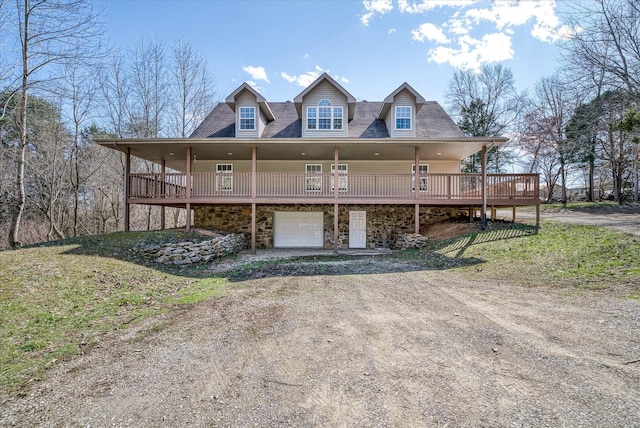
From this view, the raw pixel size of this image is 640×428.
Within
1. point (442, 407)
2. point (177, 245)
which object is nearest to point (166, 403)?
point (442, 407)

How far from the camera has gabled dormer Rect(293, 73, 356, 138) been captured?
1552 centimetres

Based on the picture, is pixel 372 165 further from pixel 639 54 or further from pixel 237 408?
pixel 237 408

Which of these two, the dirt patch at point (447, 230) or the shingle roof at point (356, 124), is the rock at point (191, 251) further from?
the dirt patch at point (447, 230)

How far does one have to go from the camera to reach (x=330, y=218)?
15961 mm

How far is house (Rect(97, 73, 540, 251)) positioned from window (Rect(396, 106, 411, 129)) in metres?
0.05

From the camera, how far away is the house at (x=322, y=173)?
13438mm

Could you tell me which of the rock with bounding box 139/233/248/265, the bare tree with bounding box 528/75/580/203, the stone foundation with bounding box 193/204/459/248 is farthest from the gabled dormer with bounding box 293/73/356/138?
the bare tree with bounding box 528/75/580/203

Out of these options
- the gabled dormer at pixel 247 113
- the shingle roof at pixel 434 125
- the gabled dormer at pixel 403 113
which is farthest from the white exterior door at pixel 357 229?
the gabled dormer at pixel 247 113

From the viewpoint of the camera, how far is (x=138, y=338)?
439 centimetres

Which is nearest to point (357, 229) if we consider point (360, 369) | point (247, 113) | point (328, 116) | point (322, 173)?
point (322, 173)

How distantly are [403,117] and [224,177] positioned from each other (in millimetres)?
9964

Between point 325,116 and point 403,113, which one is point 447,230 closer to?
point 403,113

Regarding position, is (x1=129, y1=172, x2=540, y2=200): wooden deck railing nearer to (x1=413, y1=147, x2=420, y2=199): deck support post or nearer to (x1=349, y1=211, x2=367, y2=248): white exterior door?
(x1=413, y1=147, x2=420, y2=199): deck support post

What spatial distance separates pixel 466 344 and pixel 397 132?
43.1 feet
